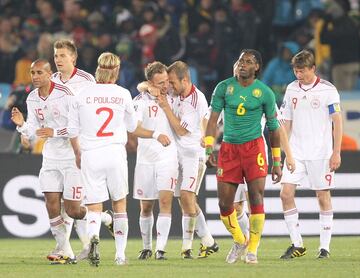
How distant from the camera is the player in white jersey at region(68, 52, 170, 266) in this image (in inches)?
571

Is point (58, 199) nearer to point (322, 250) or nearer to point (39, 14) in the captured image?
point (322, 250)

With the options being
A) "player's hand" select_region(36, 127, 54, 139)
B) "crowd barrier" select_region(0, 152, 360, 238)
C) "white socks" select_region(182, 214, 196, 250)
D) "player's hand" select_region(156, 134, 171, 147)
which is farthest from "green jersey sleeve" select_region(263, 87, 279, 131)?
"crowd barrier" select_region(0, 152, 360, 238)

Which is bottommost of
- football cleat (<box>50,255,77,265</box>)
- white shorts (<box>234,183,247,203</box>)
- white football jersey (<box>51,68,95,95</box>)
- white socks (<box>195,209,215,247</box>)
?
football cleat (<box>50,255,77,265</box>)

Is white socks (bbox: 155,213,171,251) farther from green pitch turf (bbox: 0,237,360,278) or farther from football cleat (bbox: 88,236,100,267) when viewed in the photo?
football cleat (bbox: 88,236,100,267)

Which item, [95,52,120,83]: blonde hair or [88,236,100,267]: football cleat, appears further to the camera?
[95,52,120,83]: blonde hair

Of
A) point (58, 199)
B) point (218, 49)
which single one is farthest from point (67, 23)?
point (58, 199)

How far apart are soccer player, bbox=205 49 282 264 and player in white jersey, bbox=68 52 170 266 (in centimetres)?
→ 98

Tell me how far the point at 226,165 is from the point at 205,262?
1.23 meters

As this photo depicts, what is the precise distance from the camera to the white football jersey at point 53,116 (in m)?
15.2

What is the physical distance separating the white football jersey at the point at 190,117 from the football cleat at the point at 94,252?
238 cm

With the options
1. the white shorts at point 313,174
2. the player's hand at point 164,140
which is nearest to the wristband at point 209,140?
the player's hand at point 164,140

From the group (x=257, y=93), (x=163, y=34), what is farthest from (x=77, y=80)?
(x=163, y=34)

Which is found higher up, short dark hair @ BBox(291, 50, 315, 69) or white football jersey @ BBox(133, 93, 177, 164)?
short dark hair @ BBox(291, 50, 315, 69)

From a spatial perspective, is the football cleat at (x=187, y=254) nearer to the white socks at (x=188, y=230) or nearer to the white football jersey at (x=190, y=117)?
the white socks at (x=188, y=230)
